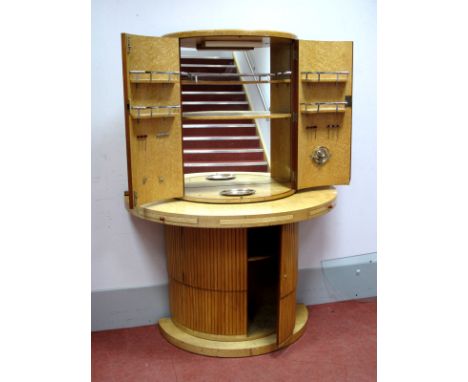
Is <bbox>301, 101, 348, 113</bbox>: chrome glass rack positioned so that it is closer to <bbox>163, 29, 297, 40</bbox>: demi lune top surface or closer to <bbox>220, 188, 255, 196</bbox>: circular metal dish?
<bbox>163, 29, 297, 40</bbox>: demi lune top surface

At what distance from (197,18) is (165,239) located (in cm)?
161

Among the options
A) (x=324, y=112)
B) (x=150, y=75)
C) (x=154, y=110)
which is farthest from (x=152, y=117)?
(x=324, y=112)

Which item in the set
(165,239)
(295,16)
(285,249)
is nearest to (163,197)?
(165,239)

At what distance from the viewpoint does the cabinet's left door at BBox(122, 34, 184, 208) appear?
10.2 ft

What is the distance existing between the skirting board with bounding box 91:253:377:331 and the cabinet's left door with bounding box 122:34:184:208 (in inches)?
40.2

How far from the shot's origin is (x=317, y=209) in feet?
11.2

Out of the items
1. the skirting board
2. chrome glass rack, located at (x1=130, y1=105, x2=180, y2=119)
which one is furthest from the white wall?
chrome glass rack, located at (x1=130, y1=105, x2=180, y2=119)

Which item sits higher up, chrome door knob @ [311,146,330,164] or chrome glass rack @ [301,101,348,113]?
chrome glass rack @ [301,101,348,113]

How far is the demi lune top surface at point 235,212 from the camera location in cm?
315

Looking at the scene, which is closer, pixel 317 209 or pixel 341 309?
pixel 317 209

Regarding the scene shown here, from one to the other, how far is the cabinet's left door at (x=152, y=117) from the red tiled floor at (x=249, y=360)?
3.58 feet

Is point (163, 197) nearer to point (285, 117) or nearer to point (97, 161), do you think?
point (97, 161)

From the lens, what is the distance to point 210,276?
140 inches

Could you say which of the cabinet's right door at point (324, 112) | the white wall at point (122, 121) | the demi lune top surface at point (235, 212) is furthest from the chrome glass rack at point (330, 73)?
the demi lune top surface at point (235, 212)
